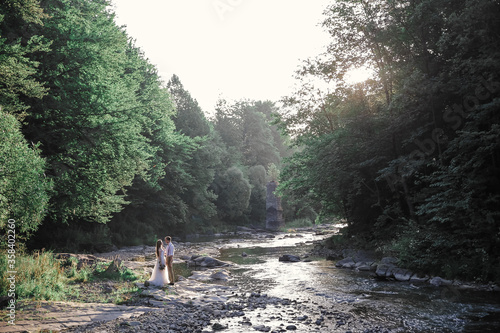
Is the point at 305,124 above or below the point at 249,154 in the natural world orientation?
below

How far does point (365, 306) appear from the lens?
9594mm

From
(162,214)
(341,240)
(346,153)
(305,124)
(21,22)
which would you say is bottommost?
(341,240)

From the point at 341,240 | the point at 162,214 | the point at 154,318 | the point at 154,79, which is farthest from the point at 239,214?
the point at 154,318

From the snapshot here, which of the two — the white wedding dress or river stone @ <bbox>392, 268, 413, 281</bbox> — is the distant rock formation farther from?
the white wedding dress

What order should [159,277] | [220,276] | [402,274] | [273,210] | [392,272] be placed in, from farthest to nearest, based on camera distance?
1. [273,210]
2. [220,276]
3. [392,272]
4. [402,274]
5. [159,277]

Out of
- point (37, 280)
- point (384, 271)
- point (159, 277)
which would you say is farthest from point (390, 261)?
point (37, 280)

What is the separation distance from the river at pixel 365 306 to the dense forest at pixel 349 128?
220 cm

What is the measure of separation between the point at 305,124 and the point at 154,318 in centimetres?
2205

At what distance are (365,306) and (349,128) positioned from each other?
38.0 ft

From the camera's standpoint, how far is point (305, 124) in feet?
91.2

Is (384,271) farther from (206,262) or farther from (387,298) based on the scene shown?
(206,262)

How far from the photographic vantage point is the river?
782 centimetres

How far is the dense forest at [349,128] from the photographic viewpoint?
11.8 meters

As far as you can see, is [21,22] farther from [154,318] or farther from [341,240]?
[341,240]
